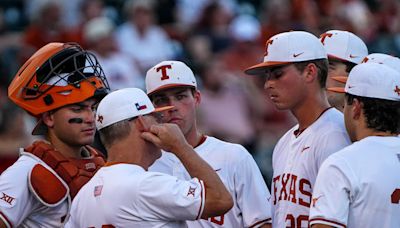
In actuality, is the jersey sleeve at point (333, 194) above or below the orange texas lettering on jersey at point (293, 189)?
above

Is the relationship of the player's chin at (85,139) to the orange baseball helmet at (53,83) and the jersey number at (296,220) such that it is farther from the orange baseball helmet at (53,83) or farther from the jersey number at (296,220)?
the jersey number at (296,220)

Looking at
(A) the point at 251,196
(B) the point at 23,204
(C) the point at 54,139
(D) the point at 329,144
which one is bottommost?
(A) the point at 251,196

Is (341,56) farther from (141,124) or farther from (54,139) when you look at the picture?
(54,139)

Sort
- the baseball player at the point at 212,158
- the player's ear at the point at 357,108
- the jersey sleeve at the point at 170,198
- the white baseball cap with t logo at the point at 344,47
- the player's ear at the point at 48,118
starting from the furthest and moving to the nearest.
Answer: the white baseball cap with t logo at the point at 344,47 < the baseball player at the point at 212,158 < the player's ear at the point at 48,118 < the player's ear at the point at 357,108 < the jersey sleeve at the point at 170,198

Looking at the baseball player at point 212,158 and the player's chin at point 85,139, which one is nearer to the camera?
the player's chin at point 85,139

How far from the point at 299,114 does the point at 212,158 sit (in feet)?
2.33

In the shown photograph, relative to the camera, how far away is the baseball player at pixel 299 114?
248 inches

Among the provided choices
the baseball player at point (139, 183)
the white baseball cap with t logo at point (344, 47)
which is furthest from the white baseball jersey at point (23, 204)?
the white baseball cap with t logo at point (344, 47)

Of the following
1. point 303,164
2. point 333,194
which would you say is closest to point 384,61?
point 303,164

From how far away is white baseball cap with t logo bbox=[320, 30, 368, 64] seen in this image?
23.3 ft

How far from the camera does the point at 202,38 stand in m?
14.5

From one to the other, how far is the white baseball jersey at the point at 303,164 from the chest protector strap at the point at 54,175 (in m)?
1.26

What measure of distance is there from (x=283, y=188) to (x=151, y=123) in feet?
3.55

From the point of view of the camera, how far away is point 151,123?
592 cm
